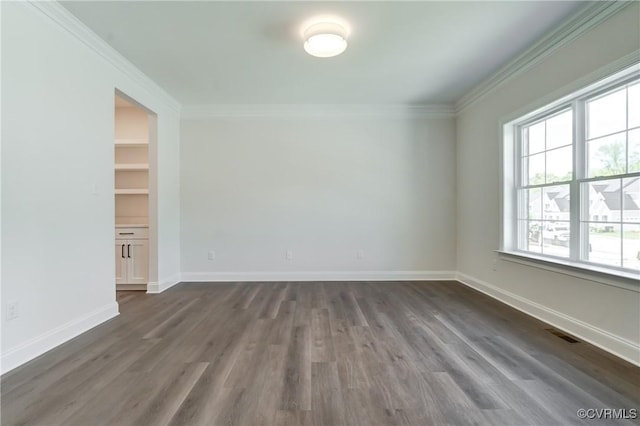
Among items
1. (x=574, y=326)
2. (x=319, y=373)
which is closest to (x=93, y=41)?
(x=319, y=373)

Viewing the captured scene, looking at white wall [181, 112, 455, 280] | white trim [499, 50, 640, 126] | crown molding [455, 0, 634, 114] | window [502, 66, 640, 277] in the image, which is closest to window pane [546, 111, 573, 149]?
window [502, 66, 640, 277]

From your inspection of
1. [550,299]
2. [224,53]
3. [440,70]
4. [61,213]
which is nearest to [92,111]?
[61,213]

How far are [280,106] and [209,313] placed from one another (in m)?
3.04

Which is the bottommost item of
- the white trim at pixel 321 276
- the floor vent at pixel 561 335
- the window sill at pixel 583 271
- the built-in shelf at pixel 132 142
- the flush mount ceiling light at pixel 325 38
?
the floor vent at pixel 561 335

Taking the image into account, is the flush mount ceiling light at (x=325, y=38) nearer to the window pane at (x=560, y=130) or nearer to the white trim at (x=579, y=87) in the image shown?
the white trim at (x=579, y=87)

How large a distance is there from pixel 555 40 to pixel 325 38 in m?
2.05

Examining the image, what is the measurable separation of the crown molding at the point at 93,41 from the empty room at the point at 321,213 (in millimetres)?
18

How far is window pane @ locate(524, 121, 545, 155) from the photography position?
2.90m

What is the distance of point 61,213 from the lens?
7.45 feet

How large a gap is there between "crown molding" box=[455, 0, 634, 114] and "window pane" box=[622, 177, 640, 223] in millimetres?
1246

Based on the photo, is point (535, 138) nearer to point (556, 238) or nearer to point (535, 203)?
point (535, 203)

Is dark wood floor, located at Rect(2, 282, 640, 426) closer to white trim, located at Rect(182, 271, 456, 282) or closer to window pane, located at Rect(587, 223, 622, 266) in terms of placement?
window pane, located at Rect(587, 223, 622, 266)

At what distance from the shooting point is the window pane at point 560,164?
2529 mm

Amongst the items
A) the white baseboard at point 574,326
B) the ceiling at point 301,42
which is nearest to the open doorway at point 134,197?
the ceiling at point 301,42
